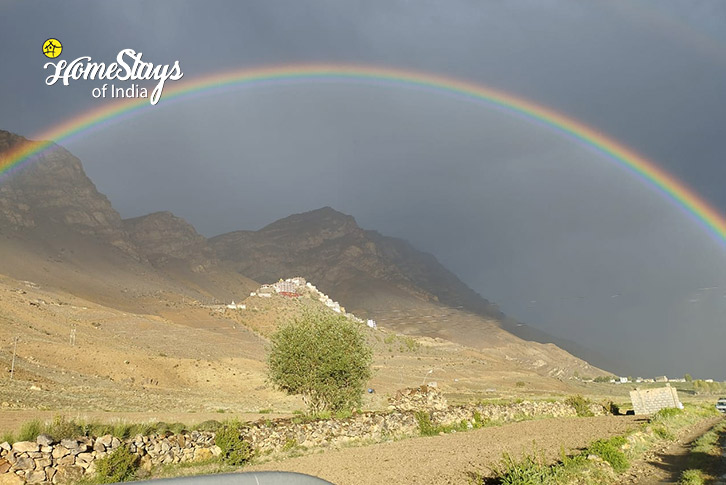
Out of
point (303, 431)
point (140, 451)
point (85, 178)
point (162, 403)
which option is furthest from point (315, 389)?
point (85, 178)

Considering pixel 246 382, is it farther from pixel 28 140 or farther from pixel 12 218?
pixel 28 140

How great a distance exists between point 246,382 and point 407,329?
442 feet

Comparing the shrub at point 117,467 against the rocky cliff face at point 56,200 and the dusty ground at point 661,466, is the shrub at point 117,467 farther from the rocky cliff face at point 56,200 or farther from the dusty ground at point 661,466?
the rocky cliff face at point 56,200

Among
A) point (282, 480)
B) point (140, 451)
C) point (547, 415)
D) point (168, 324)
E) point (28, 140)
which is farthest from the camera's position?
point (28, 140)

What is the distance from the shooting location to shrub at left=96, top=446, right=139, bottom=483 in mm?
15109

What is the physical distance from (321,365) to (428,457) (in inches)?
467

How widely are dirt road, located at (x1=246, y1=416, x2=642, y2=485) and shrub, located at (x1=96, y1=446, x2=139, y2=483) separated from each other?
4.48m

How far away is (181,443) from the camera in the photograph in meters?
18.4

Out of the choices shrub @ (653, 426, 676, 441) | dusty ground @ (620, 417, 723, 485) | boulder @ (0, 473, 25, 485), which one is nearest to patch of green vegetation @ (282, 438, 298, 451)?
boulder @ (0, 473, 25, 485)

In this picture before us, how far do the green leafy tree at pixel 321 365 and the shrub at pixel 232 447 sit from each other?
36.0ft

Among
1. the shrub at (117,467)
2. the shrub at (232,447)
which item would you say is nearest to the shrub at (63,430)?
the shrub at (117,467)

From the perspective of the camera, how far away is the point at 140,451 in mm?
16984

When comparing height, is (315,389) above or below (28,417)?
above

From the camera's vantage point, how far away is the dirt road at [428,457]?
16350mm
